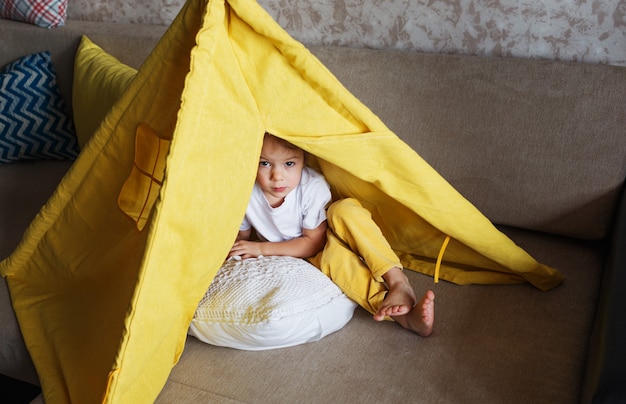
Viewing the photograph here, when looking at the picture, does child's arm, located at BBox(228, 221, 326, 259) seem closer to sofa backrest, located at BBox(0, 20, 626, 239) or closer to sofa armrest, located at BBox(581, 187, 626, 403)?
sofa backrest, located at BBox(0, 20, 626, 239)

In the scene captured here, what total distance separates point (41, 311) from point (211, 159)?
1.98 ft

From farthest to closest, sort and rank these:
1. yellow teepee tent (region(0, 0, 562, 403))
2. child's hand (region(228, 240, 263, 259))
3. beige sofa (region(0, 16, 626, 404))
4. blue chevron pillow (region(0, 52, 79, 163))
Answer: blue chevron pillow (region(0, 52, 79, 163))
child's hand (region(228, 240, 263, 259))
beige sofa (region(0, 16, 626, 404))
yellow teepee tent (region(0, 0, 562, 403))

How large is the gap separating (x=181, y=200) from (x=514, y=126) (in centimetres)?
82

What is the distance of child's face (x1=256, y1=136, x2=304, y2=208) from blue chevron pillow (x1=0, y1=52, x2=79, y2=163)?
0.87 m

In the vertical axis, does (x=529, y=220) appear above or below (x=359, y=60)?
below

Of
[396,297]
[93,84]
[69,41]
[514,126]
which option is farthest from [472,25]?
[69,41]

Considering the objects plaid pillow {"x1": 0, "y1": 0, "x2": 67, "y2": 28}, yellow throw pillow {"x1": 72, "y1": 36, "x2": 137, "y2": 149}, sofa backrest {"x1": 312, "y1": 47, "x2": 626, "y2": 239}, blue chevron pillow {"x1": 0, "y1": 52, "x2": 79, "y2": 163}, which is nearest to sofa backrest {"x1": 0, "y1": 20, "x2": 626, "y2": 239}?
sofa backrest {"x1": 312, "y1": 47, "x2": 626, "y2": 239}

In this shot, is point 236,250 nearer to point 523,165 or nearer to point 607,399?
point 523,165

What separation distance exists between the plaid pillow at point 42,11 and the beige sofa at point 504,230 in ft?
2.18

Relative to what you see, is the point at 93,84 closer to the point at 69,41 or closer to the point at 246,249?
the point at 69,41

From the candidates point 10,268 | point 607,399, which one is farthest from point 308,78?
point 10,268

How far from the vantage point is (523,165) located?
5.01ft

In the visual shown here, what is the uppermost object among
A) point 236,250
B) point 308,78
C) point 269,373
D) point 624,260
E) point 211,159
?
point 308,78

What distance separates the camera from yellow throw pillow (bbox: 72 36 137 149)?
71.8 inches
